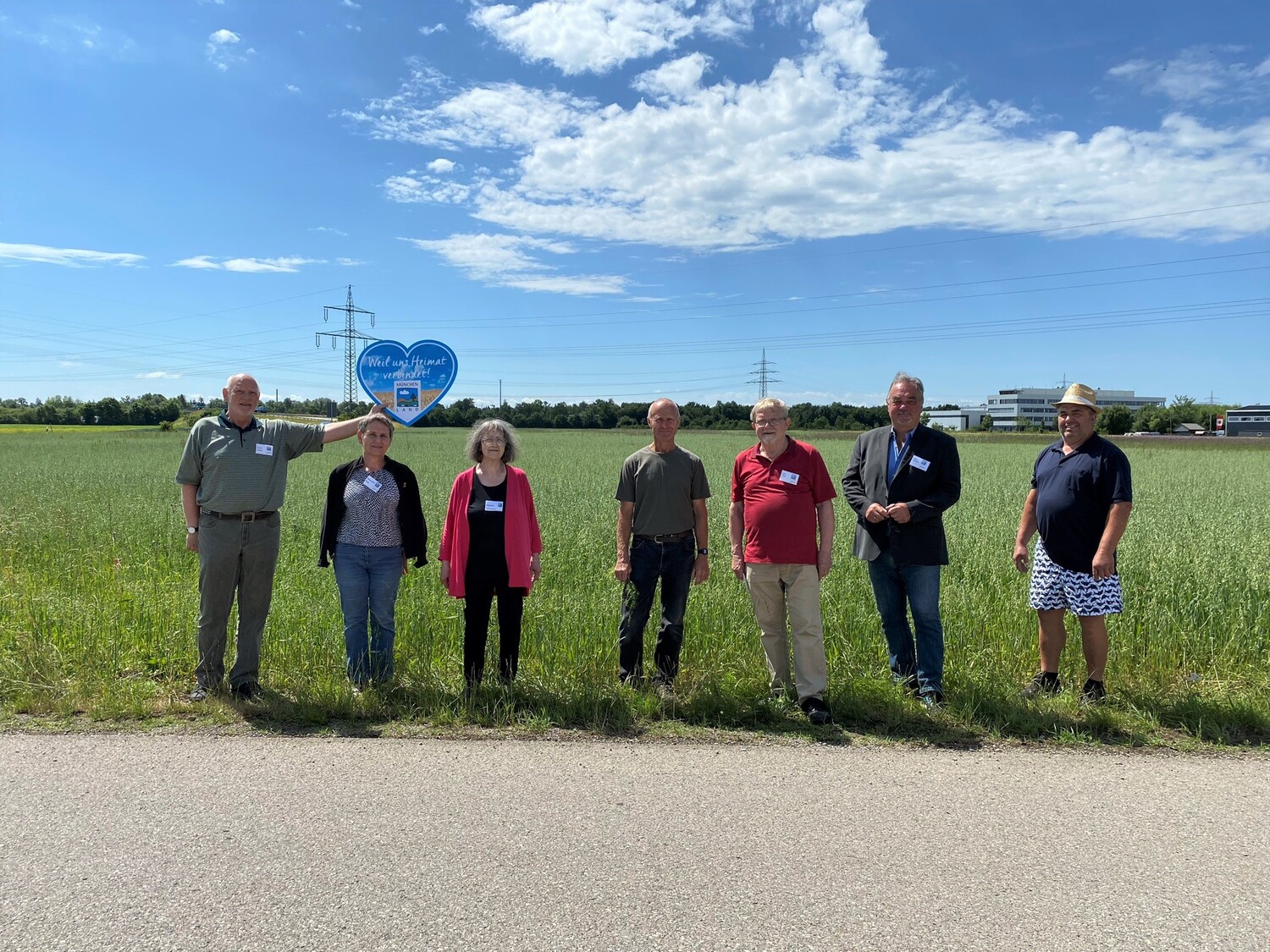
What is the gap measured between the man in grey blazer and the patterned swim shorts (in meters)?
0.74

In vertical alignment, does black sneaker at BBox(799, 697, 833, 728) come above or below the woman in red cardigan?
below

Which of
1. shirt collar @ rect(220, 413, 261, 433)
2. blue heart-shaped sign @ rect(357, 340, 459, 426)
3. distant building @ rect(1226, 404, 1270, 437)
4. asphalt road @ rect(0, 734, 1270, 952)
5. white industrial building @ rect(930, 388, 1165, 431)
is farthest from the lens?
white industrial building @ rect(930, 388, 1165, 431)

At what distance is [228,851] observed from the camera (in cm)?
307

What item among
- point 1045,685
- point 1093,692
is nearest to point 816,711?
point 1045,685

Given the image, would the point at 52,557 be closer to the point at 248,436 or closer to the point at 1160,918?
the point at 248,436

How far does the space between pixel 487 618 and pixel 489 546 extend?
1.65ft

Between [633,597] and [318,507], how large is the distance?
10819 millimetres

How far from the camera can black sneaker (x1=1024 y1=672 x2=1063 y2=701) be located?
16.7 feet

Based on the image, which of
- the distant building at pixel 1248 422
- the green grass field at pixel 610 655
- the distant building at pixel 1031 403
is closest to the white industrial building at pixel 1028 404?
the distant building at pixel 1031 403

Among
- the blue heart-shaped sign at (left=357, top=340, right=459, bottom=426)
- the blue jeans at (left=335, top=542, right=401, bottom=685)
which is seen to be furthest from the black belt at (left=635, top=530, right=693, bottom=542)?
the blue heart-shaped sign at (left=357, top=340, right=459, bottom=426)

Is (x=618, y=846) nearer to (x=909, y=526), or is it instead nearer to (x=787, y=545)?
(x=787, y=545)

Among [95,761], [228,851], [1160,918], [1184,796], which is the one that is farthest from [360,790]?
[1184,796]

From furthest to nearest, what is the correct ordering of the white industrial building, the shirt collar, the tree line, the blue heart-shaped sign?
the white industrial building
the tree line
the blue heart-shaped sign
the shirt collar

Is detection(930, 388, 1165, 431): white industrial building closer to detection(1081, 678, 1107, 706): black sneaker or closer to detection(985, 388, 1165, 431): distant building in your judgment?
detection(985, 388, 1165, 431): distant building
